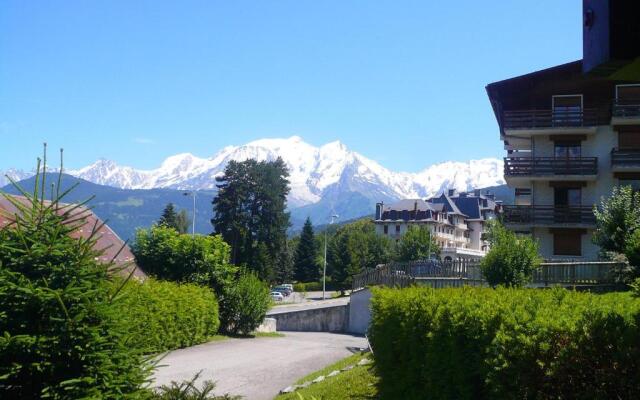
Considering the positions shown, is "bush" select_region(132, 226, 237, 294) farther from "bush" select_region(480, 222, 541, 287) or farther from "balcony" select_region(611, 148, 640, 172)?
"balcony" select_region(611, 148, 640, 172)

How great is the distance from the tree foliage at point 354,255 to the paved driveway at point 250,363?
197ft

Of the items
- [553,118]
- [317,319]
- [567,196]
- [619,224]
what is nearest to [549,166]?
[567,196]

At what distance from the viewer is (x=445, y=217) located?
13550 centimetres

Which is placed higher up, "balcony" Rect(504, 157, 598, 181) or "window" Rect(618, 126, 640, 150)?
"window" Rect(618, 126, 640, 150)

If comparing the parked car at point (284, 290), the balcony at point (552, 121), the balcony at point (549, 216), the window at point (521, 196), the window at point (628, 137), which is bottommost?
the parked car at point (284, 290)

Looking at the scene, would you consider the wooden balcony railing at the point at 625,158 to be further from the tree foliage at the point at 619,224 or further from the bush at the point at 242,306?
the bush at the point at 242,306

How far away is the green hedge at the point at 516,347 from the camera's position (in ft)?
15.2

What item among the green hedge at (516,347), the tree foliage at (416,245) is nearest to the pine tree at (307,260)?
the tree foliage at (416,245)

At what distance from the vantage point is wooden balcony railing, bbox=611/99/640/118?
37375mm

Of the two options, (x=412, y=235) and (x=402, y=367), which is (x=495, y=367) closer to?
(x=402, y=367)

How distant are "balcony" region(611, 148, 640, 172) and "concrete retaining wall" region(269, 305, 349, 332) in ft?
77.9

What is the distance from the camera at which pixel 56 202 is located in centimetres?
739

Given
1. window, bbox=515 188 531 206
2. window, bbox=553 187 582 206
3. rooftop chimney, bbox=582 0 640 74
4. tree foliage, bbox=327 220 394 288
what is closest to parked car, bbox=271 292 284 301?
tree foliage, bbox=327 220 394 288

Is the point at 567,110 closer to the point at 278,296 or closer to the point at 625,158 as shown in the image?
the point at 625,158
